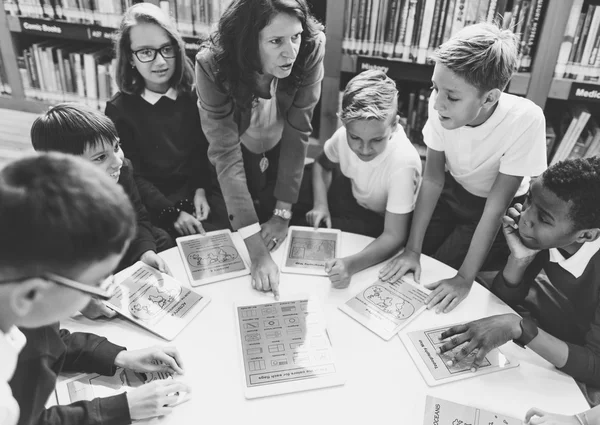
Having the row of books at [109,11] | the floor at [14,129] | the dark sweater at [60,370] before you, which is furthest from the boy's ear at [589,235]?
the floor at [14,129]

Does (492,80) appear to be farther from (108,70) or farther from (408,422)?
(108,70)

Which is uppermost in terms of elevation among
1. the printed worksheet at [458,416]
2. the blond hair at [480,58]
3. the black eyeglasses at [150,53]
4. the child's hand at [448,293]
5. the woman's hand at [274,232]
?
the blond hair at [480,58]

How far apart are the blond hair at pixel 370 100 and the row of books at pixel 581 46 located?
90 centimetres

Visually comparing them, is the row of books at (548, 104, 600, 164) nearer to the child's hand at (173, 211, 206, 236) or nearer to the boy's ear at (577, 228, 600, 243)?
the boy's ear at (577, 228, 600, 243)

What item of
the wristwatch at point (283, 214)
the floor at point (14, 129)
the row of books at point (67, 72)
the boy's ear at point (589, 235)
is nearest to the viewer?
the boy's ear at point (589, 235)

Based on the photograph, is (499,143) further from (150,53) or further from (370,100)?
(150,53)

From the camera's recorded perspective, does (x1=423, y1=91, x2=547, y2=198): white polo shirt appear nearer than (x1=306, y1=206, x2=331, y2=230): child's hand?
Yes

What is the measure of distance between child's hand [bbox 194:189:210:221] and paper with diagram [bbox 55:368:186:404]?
87 centimetres

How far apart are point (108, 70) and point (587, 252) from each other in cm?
240

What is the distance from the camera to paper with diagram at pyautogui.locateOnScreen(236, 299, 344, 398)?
0.95m

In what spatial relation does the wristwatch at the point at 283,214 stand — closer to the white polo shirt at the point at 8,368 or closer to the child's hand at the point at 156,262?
the child's hand at the point at 156,262

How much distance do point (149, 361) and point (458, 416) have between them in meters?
0.61

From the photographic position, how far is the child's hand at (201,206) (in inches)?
70.4

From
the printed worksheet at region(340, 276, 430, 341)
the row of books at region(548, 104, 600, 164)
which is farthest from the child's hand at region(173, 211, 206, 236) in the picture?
the row of books at region(548, 104, 600, 164)
